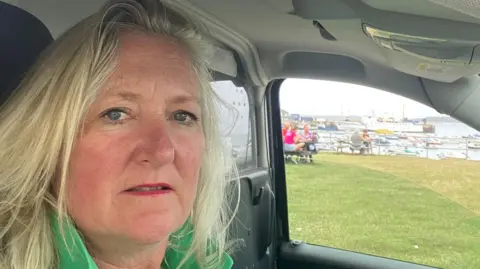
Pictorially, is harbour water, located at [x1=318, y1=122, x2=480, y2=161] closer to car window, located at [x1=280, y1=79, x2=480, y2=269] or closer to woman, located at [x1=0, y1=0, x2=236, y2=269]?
car window, located at [x1=280, y1=79, x2=480, y2=269]

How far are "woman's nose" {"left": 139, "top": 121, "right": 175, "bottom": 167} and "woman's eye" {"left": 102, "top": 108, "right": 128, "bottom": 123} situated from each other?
0.05 meters

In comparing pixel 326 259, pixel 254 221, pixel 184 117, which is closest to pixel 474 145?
pixel 326 259

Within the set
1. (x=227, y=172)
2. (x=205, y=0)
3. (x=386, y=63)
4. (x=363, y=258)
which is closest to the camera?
(x=227, y=172)

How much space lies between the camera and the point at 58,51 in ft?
4.28

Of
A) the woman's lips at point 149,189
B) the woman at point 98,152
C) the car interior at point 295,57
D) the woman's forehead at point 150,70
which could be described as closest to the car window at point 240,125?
the car interior at point 295,57

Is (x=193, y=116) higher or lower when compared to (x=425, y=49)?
lower

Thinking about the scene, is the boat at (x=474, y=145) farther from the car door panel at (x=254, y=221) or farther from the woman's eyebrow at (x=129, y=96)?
the woman's eyebrow at (x=129, y=96)

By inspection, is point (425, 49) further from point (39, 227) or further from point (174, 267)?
point (39, 227)

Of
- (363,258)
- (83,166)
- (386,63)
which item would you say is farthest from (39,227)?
(363,258)

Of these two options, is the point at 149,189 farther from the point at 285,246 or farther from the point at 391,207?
the point at 391,207

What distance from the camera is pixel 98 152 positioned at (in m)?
1.19

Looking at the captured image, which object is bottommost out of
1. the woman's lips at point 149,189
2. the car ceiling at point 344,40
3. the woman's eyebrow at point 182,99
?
the woman's lips at point 149,189

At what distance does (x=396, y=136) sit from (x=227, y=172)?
165 centimetres

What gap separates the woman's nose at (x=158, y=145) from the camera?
1194 millimetres
